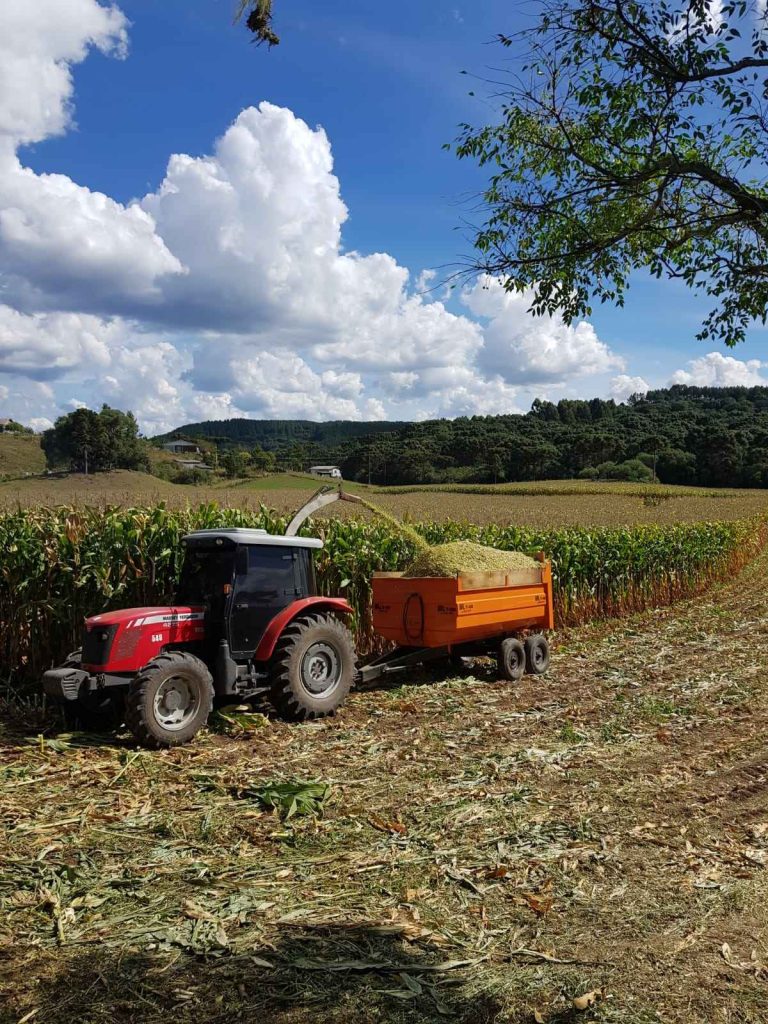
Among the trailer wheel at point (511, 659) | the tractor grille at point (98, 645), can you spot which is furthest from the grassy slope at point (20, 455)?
the tractor grille at point (98, 645)

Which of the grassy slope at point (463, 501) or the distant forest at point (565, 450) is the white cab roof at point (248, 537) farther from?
the distant forest at point (565, 450)

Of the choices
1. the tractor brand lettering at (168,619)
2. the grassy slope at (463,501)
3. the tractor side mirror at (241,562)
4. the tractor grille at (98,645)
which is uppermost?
the grassy slope at (463,501)

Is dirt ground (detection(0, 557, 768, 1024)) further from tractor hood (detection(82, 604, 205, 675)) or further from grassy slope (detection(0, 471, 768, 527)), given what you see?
grassy slope (detection(0, 471, 768, 527))

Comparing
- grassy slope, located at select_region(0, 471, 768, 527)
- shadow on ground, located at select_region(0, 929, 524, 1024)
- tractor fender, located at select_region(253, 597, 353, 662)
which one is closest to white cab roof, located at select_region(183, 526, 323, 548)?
tractor fender, located at select_region(253, 597, 353, 662)

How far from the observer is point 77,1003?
3301 mm

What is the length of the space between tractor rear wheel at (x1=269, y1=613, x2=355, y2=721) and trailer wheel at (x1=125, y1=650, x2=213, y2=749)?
86cm

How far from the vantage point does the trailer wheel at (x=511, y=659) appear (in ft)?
33.6

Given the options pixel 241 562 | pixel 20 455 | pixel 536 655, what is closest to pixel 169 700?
pixel 241 562

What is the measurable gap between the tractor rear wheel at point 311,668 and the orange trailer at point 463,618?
0.74 metres

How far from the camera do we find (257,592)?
26.1ft

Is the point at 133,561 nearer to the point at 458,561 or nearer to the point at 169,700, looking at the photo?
the point at 169,700

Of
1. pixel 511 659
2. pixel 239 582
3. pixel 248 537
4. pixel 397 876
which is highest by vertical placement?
pixel 248 537

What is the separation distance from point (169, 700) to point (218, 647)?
770mm

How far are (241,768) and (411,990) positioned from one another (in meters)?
3.29
